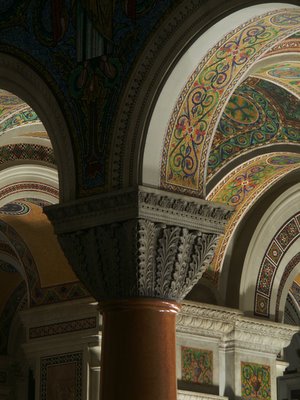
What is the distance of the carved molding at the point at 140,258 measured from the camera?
8555 mm

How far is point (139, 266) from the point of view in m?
8.55

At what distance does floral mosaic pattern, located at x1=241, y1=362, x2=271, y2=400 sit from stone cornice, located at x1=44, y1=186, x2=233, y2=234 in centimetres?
463

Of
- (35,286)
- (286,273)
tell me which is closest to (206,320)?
(286,273)

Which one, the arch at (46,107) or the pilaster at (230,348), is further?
the pilaster at (230,348)

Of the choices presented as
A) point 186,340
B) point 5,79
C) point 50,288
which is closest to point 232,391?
point 186,340

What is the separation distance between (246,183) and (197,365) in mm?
1912

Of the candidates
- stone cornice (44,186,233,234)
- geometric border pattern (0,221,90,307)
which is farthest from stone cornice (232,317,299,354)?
stone cornice (44,186,233,234)

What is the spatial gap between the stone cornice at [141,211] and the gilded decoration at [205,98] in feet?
0.51

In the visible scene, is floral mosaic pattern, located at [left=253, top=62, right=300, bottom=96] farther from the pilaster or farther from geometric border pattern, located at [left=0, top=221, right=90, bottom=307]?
geometric border pattern, located at [left=0, top=221, right=90, bottom=307]

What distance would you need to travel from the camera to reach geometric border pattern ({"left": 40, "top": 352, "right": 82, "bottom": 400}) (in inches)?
505

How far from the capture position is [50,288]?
13617mm

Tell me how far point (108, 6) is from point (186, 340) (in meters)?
4.73

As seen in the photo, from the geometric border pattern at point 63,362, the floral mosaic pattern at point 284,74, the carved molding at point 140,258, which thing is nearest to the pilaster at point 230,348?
the geometric border pattern at point 63,362

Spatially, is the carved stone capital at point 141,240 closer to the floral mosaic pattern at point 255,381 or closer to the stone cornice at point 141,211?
the stone cornice at point 141,211
